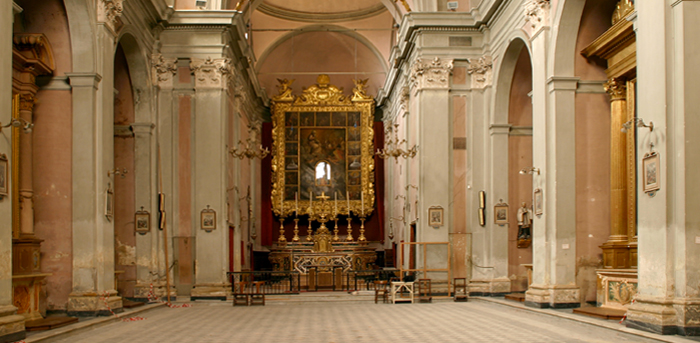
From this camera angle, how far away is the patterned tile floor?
387 inches

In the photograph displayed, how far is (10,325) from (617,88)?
Answer: 10939 mm

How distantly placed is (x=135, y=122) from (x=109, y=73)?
3954 mm

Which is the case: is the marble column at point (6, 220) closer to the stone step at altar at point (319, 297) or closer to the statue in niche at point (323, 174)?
the stone step at altar at point (319, 297)

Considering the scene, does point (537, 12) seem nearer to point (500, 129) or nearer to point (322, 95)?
point (500, 129)

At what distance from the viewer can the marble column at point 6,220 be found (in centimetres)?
904

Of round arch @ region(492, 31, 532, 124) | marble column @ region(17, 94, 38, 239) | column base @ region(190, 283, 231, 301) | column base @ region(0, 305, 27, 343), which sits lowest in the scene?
column base @ region(190, 283, 231, 301)

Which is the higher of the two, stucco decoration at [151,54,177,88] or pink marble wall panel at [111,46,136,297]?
stucco decoration at [151,54,177,88]

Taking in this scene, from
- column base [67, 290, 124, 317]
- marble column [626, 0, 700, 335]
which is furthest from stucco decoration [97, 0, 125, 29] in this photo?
marble column [626, 0, 700, 335]

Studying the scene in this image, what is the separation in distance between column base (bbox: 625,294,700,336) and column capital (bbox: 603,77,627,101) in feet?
15.8

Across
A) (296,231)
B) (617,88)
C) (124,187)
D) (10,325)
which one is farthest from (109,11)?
(296,231)

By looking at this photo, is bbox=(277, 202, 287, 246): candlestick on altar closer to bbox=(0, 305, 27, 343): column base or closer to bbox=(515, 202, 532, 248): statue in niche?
bbox=(515, 202, 532, 248): statue in niche

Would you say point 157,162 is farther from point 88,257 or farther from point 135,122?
point 88,257

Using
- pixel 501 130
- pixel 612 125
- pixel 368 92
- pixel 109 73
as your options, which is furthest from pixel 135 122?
pixel 368 92

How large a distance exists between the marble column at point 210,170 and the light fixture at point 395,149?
457cm
